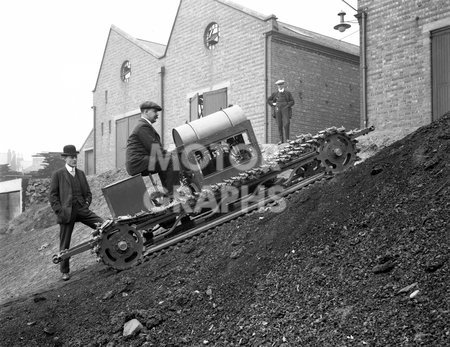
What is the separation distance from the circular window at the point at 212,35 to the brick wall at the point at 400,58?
20.4 ft

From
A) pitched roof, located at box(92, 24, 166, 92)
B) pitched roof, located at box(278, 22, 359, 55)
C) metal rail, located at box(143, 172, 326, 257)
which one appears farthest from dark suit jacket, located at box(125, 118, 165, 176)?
pitched roof, located at box(92, 24, 166, 92)

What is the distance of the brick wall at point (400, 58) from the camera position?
44.1ft

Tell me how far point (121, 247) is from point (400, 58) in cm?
961

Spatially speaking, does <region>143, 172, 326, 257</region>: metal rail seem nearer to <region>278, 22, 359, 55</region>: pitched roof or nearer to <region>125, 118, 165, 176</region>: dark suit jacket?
<region>125, 118, 165, 176</region>: dark suit jacket

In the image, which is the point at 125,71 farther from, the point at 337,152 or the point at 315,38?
the point at 337,152

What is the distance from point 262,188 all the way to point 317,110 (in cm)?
1189

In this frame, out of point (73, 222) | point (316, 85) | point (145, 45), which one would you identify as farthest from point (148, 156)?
point (145, 45)

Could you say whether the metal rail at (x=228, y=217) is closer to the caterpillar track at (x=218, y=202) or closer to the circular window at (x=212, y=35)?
the caterpillar track at (x=218, y=202)

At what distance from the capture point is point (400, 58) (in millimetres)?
13945

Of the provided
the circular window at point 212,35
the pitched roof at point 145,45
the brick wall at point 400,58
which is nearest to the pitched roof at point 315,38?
the circular window at point 212,35

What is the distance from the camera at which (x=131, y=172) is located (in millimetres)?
7453

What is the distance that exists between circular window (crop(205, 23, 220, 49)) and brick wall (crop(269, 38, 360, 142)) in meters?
2.63

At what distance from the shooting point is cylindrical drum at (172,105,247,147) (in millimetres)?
7700

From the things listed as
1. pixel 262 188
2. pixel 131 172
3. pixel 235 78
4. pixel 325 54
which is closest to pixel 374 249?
pixel 262 188
